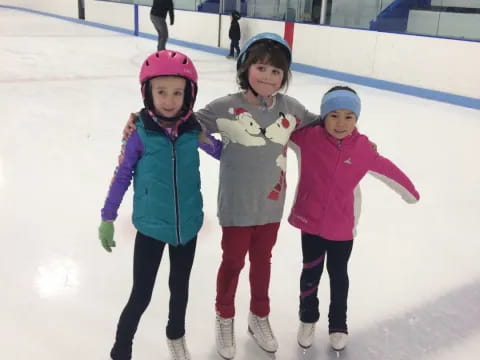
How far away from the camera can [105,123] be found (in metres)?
4.08

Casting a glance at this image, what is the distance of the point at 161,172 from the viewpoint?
1.21 m

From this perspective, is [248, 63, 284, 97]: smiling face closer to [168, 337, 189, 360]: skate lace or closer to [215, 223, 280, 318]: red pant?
[215, 223, 280, 318]: red pant

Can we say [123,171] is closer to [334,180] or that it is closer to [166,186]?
[166,186]

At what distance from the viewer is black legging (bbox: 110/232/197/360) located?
4.16 ft

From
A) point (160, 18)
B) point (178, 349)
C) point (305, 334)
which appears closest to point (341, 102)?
point (305, 334)

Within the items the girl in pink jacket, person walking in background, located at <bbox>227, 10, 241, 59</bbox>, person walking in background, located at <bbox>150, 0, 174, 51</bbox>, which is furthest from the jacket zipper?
person walking in background, located at <bbox>227, 10, 241, 59</bbox>

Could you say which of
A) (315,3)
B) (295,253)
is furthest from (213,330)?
(315,3)

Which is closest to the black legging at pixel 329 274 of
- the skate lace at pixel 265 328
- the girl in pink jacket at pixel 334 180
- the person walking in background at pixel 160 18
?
the girl in pink jacket at pixel 334 180

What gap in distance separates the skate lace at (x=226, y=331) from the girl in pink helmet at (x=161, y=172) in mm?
269

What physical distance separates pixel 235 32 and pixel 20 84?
408cm

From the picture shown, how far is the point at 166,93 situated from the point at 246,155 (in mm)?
275

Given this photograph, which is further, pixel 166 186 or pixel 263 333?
pixel 263 333

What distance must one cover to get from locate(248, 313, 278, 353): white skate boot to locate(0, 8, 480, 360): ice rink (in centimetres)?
2

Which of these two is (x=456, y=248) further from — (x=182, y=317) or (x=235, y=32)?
(x=235, y=32)
